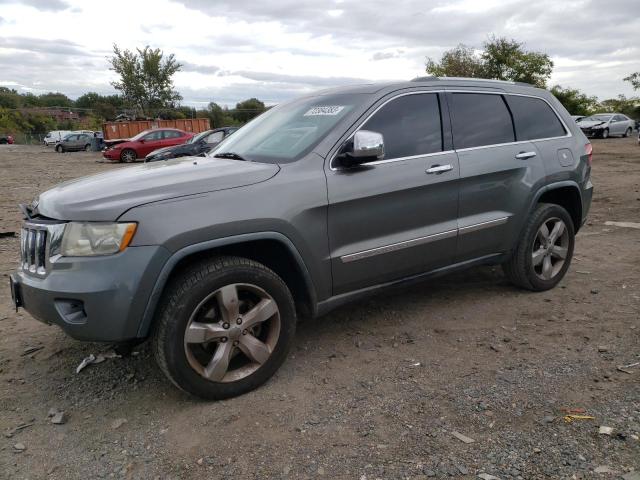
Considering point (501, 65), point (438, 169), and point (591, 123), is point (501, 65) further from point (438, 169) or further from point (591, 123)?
point (438, 169)

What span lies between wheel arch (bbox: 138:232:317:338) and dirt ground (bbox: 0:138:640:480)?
0.50m

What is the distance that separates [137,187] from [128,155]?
2173 cm

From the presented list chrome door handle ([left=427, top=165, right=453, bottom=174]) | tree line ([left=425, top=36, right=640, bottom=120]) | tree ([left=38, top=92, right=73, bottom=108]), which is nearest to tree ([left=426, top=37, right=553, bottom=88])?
tree line ([left=425, top=36, right=640, bottom=120])

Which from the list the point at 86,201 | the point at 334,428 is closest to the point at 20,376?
the point at 86,201

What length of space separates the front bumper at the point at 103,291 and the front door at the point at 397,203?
1137 millimetres

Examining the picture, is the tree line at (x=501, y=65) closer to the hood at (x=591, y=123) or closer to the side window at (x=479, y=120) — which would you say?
the hood at (x=591, y=123)

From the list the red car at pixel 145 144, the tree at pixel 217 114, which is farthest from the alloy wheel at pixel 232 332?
the tree at pixel 217 114

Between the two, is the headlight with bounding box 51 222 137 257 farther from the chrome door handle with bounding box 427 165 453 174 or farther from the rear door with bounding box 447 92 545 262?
the rear door with bounding box 447 92 545 262

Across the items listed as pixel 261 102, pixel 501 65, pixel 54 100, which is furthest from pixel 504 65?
pixel 54 100

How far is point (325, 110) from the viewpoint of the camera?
12.3ft

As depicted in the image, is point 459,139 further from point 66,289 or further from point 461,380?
point 66,289

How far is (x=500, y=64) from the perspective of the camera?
41.5m

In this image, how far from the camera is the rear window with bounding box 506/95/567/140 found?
4.47 meters

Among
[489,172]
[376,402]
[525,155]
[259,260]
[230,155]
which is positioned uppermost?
[230,155]
